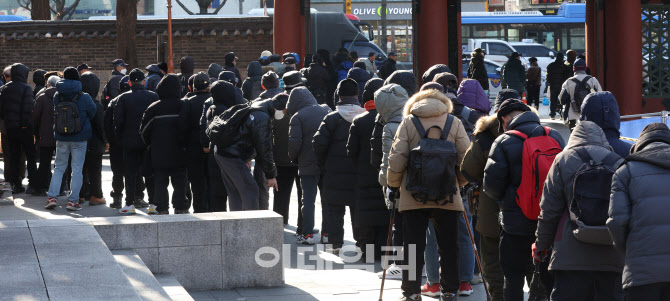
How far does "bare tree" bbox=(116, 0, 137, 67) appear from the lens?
2366 cm

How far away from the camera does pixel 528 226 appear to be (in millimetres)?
6031

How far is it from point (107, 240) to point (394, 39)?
790 inches

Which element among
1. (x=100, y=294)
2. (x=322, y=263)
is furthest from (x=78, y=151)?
(x=100, y=294)

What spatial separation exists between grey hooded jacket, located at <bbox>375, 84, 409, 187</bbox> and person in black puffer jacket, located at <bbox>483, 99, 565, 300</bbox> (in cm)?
138

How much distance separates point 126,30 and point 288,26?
20.1 feet

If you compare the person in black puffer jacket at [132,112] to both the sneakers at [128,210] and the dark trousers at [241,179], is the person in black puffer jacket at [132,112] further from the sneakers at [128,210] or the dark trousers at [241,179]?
the dark trousers at [241,179]

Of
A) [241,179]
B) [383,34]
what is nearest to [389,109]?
[241,179]

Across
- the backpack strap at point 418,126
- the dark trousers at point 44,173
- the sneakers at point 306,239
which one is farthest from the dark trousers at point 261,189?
the dark trousers at point 44,173

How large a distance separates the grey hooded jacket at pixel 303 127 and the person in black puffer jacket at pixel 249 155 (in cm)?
29

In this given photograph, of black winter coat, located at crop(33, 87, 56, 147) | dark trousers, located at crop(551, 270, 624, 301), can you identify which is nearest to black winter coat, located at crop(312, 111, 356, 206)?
dark trousers, located at crop(551, 270, 624, 301)

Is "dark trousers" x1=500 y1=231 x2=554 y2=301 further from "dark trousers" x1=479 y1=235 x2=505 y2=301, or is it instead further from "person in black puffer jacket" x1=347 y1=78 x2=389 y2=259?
"person in black puffer jacket" x1=347 y1=78 x2=389 y2=259

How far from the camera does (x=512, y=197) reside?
608 centimetres

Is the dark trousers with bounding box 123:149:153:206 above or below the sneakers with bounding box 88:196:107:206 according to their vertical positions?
above

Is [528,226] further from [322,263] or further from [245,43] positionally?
[245,43]
